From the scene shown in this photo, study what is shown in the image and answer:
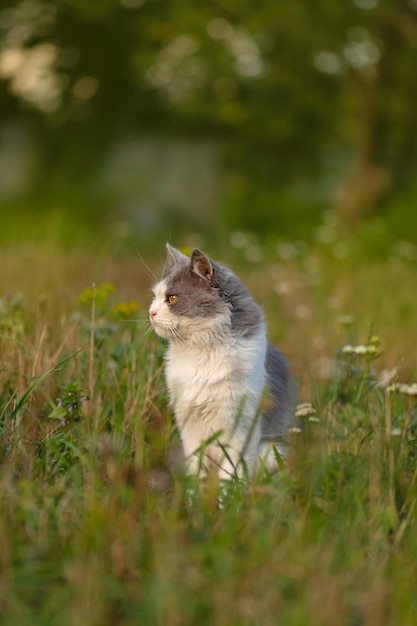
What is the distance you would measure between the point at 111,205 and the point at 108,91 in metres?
1.92

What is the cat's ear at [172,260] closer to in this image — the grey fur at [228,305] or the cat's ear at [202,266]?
the grey fur at [228,305]

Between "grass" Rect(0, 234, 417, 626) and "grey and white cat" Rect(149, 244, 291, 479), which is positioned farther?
"grey and white cat" Rect(149, 244, 291, 479)

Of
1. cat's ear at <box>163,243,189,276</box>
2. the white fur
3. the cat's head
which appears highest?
cat's ear at <box>163,243,189,276</box>

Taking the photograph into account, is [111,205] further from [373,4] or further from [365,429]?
[365,429]

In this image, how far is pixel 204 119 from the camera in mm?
13492

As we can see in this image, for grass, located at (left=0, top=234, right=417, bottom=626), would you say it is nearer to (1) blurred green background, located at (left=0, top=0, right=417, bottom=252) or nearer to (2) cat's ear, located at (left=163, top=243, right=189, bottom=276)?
(2) cat's ear, located at (left=163, top=243, right=189, bottom=276)

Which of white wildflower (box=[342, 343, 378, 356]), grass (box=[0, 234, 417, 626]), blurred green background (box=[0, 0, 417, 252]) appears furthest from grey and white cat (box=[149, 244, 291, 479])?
blurred green background (box=[0, 0, 417, 252])

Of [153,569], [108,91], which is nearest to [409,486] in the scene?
[153,569]

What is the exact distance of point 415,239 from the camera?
10023 millimetres

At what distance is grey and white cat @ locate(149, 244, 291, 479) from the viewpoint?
3.18 m

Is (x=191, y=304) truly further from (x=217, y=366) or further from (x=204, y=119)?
(x=204, y=119)

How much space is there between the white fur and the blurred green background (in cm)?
667

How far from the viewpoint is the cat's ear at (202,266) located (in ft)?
11.0

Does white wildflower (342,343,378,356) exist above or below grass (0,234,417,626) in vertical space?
above
